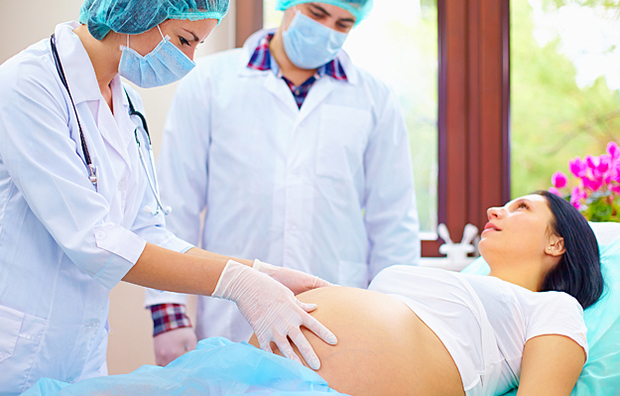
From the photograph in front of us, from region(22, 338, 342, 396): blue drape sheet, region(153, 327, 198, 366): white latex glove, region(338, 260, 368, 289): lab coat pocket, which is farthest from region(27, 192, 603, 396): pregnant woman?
region(153, 327, 198, 366): white latex glove

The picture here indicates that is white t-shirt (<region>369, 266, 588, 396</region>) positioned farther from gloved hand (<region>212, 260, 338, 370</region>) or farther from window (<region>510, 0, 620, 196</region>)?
window (<region>510, 0, 620, 196</region>)

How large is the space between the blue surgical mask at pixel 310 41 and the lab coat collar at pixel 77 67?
29.4 inches

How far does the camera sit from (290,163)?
161cm

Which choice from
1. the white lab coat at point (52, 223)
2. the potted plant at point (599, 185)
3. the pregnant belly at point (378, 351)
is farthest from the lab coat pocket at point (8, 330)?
the potted plant at point (599, 185)

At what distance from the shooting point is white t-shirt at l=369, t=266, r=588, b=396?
3.52 ft

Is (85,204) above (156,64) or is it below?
below

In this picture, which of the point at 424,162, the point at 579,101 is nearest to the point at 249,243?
the point at 424,162

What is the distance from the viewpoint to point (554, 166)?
2348mm

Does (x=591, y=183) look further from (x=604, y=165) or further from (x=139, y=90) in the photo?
(x=139, y=90)

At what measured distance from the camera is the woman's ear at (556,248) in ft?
4.43

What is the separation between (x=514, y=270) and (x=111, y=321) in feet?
4.79

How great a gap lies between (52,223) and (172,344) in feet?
2.37

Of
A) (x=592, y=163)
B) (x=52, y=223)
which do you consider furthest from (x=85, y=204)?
(x=592, y=163)

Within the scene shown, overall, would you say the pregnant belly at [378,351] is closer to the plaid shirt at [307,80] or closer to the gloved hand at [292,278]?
the gloved hand at [292,278]
